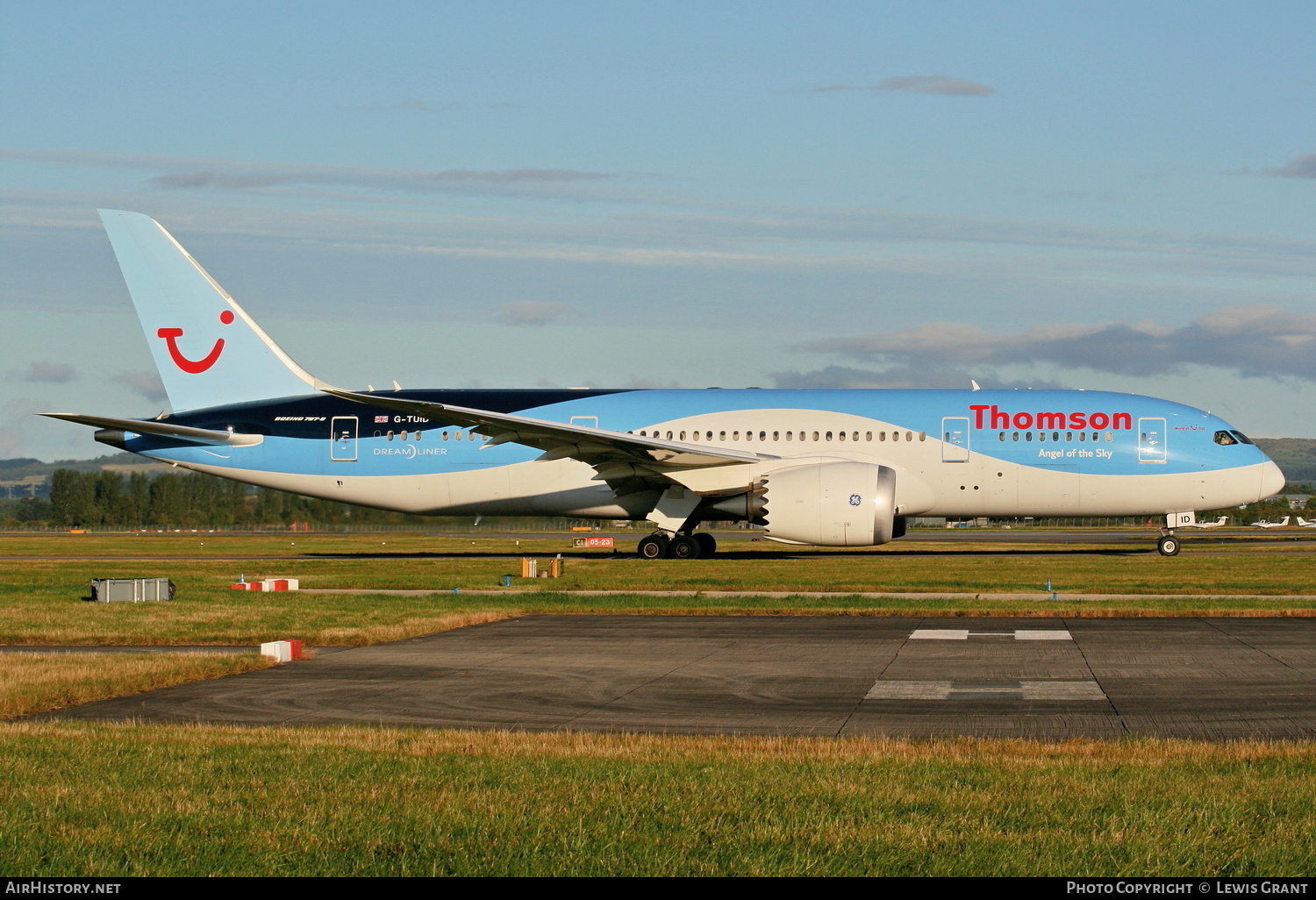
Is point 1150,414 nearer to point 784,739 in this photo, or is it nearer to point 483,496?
point 483,496

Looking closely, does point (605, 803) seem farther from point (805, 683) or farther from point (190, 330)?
point (190, 330)

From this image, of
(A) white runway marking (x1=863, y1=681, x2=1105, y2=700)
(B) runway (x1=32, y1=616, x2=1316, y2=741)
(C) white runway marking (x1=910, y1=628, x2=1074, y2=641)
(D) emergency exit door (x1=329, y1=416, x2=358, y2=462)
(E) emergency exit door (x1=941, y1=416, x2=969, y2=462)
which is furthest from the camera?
(D) emergency exit door (x1=329, y1=416, x2=358, y2=462)

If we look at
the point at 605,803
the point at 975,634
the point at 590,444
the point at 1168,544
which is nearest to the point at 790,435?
the point at 590,444

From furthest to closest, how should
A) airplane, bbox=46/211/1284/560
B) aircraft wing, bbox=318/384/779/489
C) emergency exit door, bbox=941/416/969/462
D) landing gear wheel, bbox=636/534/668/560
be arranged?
landing gear wheel, bbox=636/534/668/560
emergency exit door, bbox=941/416/969/462
airplane, bbox=46/211/1284/560
aircraft wing, bbox=318/384/779/489

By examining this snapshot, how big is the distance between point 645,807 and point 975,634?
11758 millimetres

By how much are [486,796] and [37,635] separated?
12817 mm

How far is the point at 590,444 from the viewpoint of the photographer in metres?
32.0

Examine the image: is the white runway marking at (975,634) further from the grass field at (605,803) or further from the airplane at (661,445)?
the airplane at (661,445)

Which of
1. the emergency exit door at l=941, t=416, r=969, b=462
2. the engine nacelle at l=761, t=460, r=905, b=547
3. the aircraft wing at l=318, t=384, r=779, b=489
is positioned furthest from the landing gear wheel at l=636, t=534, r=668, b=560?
the emergency exit door at l=941, t=416, r=969, b=462

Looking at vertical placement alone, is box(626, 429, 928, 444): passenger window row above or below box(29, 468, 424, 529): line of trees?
above

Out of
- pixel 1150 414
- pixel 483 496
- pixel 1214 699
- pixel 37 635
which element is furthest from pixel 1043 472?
pixel 37 635

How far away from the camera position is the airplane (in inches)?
1303

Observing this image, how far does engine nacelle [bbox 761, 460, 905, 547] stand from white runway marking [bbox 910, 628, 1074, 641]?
1195cm

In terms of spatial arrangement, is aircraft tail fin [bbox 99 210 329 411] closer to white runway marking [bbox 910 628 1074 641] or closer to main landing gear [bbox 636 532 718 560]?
main landing gear [bbox 636 532 718 560]
